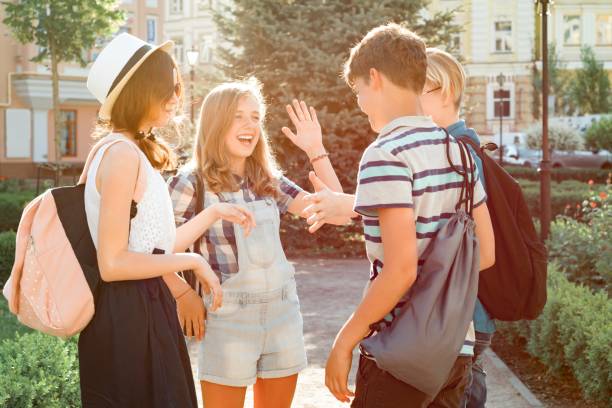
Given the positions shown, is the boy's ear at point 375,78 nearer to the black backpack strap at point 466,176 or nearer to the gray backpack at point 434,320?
the black backpack strap at point 466,176

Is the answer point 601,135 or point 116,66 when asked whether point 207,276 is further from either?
point 601,135

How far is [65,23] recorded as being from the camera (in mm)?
28078

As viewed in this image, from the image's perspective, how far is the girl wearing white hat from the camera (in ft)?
8.99

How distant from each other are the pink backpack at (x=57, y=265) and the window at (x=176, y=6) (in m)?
54.9

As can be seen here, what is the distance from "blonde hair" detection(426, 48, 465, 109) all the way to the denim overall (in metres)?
0.92

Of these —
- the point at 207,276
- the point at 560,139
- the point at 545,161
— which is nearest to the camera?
the point at 207,276

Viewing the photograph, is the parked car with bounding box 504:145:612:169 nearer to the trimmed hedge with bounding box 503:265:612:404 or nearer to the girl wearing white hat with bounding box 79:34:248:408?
the trimmed hedge with bounding box 503:265:612:404

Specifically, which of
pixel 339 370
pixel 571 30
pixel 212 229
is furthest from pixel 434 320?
pixel 571 30

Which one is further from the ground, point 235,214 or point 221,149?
point 221,149

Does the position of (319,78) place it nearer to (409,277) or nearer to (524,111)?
(409,277)

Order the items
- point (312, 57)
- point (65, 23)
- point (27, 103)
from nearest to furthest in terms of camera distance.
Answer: point (312, 57)
point (65, 23)
point (27, 103)

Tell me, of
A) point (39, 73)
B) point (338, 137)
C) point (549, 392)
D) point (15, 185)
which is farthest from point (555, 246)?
point (39, 73)

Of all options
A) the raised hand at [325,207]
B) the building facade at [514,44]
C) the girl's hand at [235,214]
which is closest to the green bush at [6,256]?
the girl's hand at [235,214]

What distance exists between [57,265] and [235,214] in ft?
2.53
